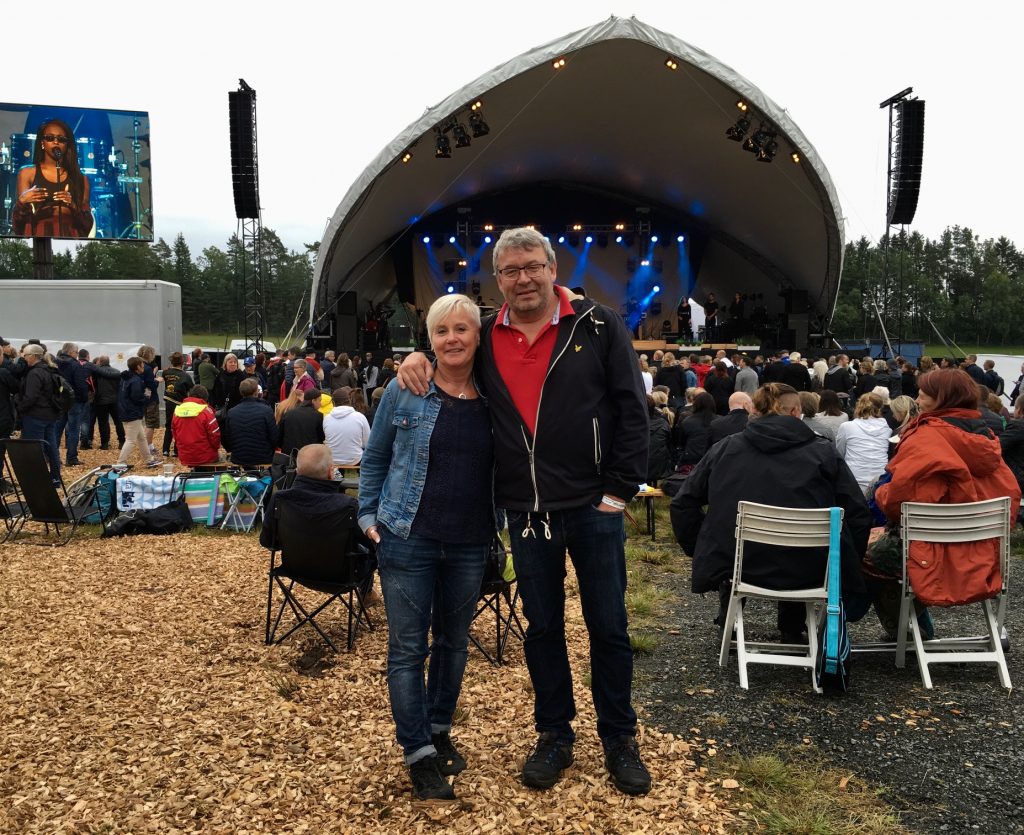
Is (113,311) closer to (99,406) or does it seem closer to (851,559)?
(99,406)

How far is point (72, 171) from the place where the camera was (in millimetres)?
21844

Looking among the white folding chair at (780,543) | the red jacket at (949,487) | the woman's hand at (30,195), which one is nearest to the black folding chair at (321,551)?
the white folding chair at (780,543)

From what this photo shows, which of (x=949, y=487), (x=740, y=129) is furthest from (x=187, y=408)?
(x=740, y=129)

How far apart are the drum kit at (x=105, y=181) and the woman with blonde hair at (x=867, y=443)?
21247 millimetres

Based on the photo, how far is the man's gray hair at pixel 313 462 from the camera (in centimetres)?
389

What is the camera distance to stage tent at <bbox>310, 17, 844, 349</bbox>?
52.7 feet

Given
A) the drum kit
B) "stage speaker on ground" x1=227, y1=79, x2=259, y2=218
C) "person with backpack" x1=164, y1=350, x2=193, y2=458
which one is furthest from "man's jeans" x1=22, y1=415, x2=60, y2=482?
the drum kit

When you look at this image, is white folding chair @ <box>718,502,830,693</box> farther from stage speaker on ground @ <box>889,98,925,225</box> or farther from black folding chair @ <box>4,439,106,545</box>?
stage speaker on ground @ <box>889,98,925,225</box>

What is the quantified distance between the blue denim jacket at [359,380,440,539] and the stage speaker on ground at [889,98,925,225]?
18920 millimetres

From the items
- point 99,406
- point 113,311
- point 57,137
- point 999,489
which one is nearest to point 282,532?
point 999,489

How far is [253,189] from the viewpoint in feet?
61.9

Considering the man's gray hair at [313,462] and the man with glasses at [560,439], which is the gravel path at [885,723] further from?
the man's gray hair at [313,462]

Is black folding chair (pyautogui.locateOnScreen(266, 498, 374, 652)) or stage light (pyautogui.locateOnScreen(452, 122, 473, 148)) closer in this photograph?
black folding chair (pyautogui.locateOnScreen(266, 498, 374, 652))

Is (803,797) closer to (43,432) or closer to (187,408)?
(187,408)
